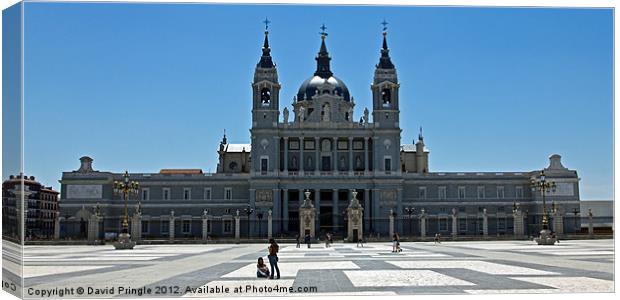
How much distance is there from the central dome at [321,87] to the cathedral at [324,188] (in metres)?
9.75

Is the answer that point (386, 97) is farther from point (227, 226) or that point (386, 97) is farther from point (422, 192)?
point (227, 226)

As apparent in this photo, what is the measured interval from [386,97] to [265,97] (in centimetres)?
1542

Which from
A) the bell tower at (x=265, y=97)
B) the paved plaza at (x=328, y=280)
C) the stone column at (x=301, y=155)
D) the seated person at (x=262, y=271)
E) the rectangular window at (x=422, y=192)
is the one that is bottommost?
the paved plaza at (x=328, y=280)

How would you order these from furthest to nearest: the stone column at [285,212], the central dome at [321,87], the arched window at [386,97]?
the central dome at [321,87] → the arched window at [386,97] → the stone column at [285,212]

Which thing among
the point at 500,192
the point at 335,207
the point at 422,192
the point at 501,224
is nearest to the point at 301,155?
the point at 335,207

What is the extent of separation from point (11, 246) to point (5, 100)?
3682mm

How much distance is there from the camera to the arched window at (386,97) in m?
97.6

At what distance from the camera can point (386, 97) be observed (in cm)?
9806

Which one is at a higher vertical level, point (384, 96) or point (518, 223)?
point (384, 96)

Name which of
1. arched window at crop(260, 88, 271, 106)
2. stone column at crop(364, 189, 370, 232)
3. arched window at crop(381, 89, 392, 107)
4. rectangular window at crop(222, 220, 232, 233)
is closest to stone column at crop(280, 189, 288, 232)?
rectangular window at crop(222, 220, 232, 233)

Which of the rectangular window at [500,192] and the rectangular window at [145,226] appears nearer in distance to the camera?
the rectangular window at [145,226]

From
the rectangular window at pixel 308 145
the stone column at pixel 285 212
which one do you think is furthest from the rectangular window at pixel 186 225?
the rectangular window at pixel 308 145

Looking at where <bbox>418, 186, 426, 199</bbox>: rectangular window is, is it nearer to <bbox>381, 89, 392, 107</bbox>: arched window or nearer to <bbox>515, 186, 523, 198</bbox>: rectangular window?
<bbox>381, 89, 392, 107</bbox>: arched window

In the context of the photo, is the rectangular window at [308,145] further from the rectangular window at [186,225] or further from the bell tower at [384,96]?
the rectangular window at [186,225]
